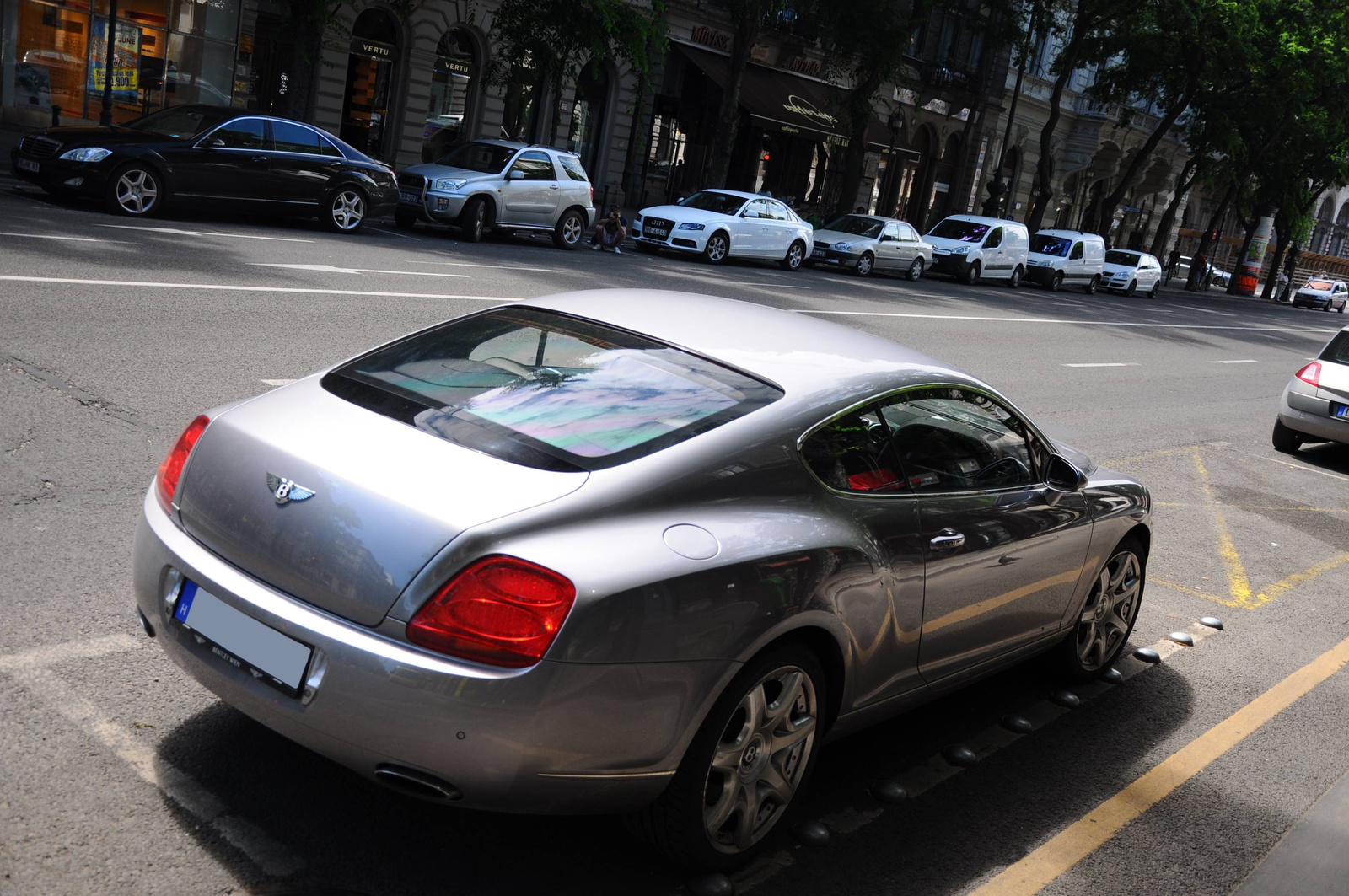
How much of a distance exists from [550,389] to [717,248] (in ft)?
71.7

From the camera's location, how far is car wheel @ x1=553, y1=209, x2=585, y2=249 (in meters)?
22.3

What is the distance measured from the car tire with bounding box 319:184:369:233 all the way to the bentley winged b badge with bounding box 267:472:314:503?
52.7 feet

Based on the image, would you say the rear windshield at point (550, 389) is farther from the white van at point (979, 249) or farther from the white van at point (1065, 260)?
the white van at point (1065, 260)

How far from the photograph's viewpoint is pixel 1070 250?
127 feet

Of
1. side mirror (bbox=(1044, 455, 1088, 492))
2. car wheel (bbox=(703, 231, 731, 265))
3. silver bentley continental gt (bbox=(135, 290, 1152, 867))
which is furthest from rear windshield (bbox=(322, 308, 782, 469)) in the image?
car wheel (bbox=(703, 231, 731, 265))

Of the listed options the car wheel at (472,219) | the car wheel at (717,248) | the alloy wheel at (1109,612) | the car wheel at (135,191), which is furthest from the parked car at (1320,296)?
the alloy wheel at (1109,612)

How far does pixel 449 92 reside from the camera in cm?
2997

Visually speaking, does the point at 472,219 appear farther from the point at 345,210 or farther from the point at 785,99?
the point at 785,99

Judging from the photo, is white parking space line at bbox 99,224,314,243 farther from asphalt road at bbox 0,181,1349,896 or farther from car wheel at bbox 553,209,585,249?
car wheel at bbox 553,209,585,249

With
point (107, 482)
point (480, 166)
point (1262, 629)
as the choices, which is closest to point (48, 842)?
point (107, 482)

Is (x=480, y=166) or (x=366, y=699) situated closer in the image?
(x=366, y=699)

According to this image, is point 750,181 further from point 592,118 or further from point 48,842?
point 48,842

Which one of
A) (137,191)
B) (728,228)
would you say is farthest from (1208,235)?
(137,191)

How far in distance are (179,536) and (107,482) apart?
2.45 m
